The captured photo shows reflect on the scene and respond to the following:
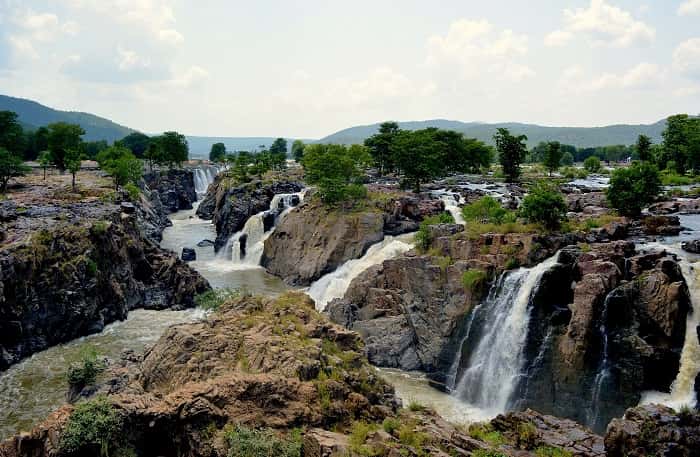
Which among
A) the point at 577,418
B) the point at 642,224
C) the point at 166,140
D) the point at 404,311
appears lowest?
the point at 577,418

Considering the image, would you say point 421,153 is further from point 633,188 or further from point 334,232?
point 633,188

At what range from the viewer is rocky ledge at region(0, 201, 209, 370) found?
36.3 meters

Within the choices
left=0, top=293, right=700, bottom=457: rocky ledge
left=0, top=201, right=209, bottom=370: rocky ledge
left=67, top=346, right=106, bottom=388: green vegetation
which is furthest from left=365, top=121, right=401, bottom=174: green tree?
left=0, top=293, right=700, bottom=457: rocky ledge

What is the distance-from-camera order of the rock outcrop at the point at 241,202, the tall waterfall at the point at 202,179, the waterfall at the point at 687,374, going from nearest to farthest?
1. the waterfall at the point at 687,374
2. the rock outcrop at the point at 241,202
3. the tall waterfall at the point at 202,179

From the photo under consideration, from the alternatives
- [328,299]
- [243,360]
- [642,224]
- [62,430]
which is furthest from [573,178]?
[62,430]

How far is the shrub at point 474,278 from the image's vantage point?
3409 cm

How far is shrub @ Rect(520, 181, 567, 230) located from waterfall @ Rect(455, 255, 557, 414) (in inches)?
183

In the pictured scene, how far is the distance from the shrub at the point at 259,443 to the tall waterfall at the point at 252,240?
46.3 meters

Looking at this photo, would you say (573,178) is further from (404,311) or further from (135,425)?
→ (135,425)

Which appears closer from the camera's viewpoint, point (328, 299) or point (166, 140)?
point (328, 299)

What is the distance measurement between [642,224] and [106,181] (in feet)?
222

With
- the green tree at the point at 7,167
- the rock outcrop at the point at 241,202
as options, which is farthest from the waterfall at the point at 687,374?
the green tree at the point at 7,167

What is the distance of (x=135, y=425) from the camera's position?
16.6 m

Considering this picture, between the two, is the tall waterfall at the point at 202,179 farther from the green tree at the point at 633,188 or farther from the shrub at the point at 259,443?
the shrub at the point at 259,443
